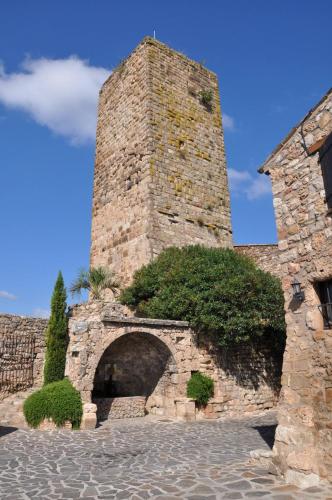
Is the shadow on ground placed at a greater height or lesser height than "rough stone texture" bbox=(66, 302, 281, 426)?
lesser

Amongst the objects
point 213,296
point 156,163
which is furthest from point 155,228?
point 213,296

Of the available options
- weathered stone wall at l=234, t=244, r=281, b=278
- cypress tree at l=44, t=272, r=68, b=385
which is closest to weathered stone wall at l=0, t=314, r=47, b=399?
cypress tree at l=44, t=272, r=68, b=385

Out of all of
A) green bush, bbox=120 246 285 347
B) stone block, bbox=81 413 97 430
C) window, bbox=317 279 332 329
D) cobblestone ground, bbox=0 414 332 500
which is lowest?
cobblestone ground, bbox=0 414 332 500

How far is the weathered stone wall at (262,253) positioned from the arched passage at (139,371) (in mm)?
8402

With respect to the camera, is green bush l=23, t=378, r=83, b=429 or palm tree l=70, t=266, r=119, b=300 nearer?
green bush l=23, t=378, r=83, b=429

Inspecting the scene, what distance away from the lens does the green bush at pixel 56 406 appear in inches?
360

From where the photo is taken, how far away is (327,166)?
5031mm

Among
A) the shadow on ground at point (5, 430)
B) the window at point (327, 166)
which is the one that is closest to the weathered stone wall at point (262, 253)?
the shadow on ground at point (5, 430)

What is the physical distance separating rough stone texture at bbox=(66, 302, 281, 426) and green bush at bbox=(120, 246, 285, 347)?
61 centimetres

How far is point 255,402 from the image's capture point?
12.2 metres

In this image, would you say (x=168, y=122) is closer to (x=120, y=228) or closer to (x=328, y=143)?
(x=120, y=228)

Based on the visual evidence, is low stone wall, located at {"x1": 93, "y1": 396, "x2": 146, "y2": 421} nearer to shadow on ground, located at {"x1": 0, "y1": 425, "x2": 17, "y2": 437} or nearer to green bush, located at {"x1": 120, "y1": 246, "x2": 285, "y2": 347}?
shadow on ground, located at {"x1": 0, "y1": 425, "x2": 17, "y2": 437}

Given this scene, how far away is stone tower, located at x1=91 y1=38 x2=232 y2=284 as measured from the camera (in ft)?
49.0

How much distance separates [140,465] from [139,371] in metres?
6.80
